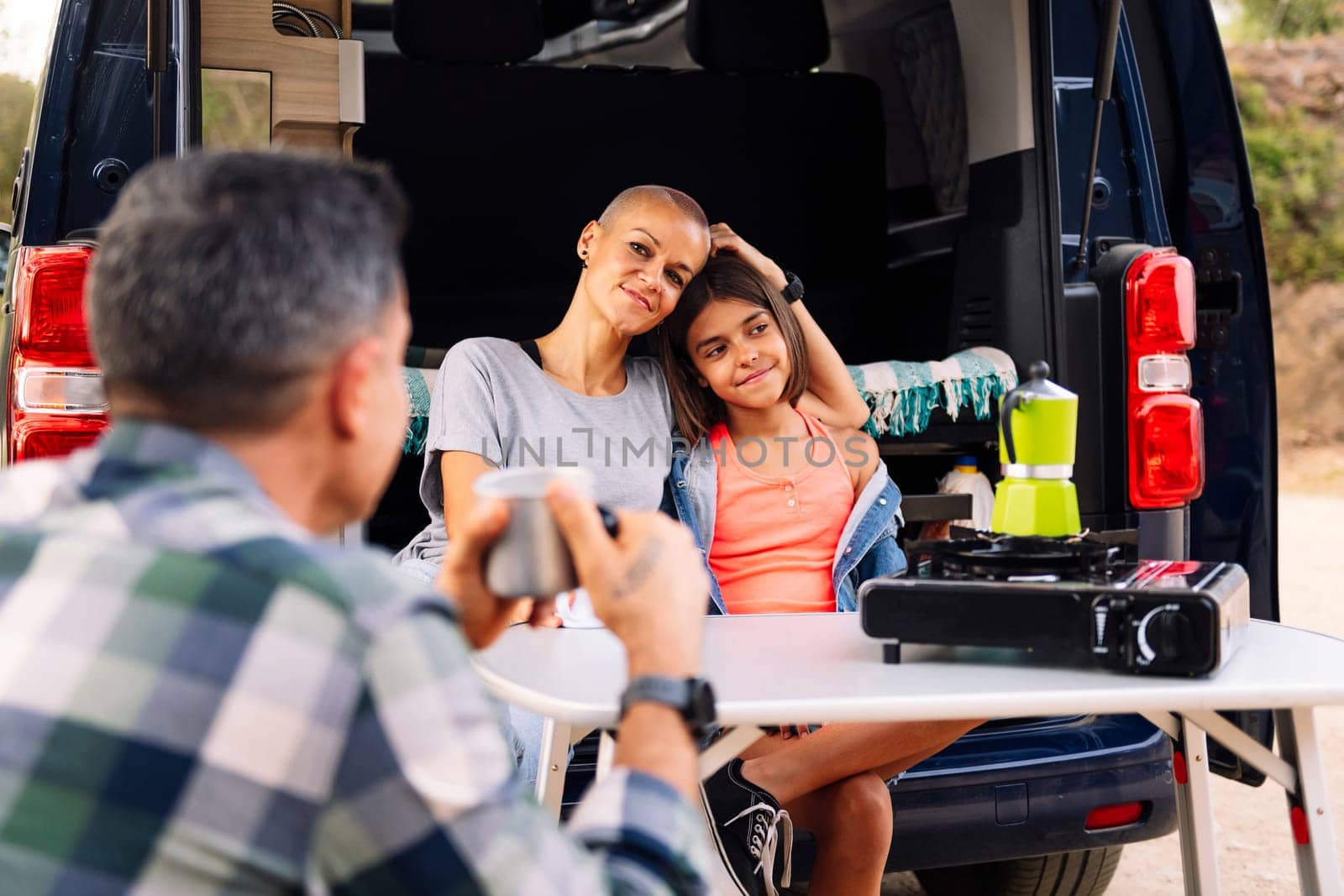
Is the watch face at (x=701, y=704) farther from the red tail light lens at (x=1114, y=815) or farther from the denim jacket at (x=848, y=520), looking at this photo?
the red tail light lens at (x=1114, y=815)

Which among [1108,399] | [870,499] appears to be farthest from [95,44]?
[1108,399]

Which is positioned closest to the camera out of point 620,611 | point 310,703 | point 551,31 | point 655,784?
point 310,703

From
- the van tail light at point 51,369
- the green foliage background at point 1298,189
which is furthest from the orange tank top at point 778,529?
the green foliage background at point 1298,189

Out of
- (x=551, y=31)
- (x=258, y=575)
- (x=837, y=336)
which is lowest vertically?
(x=258, y=575)

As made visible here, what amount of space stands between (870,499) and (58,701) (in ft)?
5.60

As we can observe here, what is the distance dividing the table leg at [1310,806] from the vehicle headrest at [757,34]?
2.10 m

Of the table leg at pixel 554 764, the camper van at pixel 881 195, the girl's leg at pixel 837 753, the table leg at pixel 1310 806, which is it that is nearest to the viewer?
the table leg at pixel 1310 806

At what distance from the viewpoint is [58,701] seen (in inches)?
31.2

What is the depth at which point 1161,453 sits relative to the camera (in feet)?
8.23

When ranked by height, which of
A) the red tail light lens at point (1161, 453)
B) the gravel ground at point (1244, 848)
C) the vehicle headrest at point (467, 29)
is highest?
the vehicle headrest at point (467, 29)

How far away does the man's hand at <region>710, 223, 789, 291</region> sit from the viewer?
8.35 ft

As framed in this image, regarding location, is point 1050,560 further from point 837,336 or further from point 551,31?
point 551,31

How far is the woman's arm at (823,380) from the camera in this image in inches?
99.3

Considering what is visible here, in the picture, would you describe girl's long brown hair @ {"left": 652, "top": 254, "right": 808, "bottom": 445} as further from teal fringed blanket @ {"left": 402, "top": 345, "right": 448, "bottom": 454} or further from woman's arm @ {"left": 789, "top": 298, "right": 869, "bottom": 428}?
teal fringed blanket @ {"left": 402, "top": 345, "right": 448, "bottom": 454}
